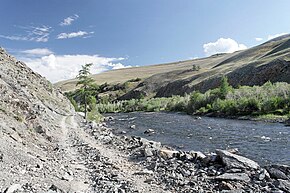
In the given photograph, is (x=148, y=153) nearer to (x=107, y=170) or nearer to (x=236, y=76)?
(x=107, y=170)

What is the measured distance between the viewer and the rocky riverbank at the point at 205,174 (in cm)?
1277

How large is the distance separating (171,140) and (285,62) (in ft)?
266

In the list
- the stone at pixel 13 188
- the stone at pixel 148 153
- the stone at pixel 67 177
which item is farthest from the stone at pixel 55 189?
the stone at pixel 148 153

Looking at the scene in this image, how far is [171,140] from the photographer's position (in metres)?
30.4

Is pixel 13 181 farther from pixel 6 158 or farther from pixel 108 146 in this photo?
pixel 108 146

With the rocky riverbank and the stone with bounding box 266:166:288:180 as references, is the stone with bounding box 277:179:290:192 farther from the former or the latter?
the stone with bounding box 266:166:288:180

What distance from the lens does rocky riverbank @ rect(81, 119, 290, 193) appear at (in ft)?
41.9

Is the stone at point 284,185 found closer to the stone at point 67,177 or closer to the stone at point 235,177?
the stone at point 235,177

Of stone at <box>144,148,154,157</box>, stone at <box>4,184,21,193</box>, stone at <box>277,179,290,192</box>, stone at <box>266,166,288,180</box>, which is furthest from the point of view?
stone at <box>144,148,154,157</box>

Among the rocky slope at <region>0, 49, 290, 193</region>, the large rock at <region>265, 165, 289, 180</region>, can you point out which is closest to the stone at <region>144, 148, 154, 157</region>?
the rocky slope at <region>0, 49, 290, 193</region>

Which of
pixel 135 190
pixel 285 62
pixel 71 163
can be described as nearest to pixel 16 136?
pixel 71 163

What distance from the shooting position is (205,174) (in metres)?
14.8

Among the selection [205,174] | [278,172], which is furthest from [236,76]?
[205,174]

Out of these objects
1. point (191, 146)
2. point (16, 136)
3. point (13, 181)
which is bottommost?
point (191, 146)
